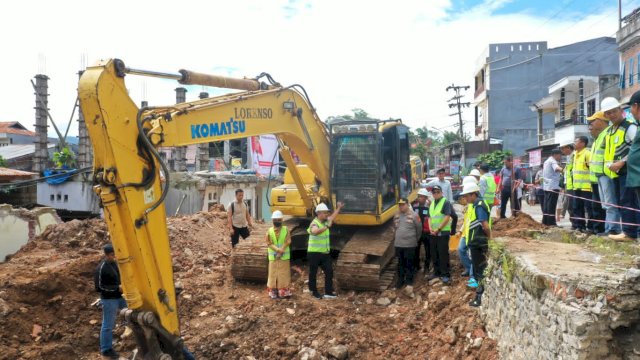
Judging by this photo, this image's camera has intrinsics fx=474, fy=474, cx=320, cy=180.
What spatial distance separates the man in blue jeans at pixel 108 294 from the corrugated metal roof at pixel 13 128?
142ft

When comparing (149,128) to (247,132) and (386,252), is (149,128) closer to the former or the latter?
(247,132)

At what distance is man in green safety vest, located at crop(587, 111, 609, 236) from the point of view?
5648 mm

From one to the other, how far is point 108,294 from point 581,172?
6.59m

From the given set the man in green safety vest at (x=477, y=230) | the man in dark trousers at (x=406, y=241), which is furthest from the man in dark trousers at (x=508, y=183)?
the man in green safety vest at (x=477, y=230)

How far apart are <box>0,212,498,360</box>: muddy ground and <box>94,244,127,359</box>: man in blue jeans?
0.95 feet

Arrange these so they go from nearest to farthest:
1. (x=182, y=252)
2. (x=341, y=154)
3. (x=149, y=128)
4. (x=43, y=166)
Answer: (x=149, y=128) → (x=341, y=154) → (x=182, y=252) → (x=43, y=166)

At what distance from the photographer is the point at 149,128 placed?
441 cm

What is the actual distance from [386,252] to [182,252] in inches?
182

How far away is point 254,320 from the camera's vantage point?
6375mm

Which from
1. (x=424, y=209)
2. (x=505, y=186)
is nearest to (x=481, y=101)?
(x=505, y=186)

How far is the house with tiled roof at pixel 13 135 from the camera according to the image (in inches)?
1636

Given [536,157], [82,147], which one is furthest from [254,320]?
[82,147]

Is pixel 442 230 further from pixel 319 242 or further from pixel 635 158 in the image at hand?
pixel 635 158

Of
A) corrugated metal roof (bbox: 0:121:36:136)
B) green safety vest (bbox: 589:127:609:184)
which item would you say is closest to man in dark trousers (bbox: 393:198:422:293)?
green safety vest (bbox: 589:127:609:184)
